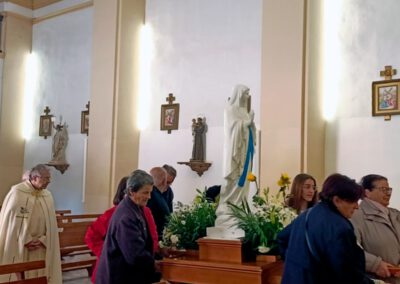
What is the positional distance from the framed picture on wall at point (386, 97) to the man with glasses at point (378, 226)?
328cm

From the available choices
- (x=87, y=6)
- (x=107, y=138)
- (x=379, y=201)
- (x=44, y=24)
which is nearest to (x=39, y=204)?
(x=379, y=201)

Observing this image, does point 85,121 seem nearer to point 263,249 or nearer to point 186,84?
point 186,84

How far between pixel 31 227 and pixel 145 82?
17.2ft

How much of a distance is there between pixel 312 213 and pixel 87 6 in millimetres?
9386

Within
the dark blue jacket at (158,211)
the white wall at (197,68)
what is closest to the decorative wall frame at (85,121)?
the white wall at (197,68)

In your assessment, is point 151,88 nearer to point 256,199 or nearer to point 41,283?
point 256,199

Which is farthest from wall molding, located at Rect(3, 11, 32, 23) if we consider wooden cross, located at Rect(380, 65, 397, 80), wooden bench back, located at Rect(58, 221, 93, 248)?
wooden cross, located at Rect(380, 65, 397, 80)

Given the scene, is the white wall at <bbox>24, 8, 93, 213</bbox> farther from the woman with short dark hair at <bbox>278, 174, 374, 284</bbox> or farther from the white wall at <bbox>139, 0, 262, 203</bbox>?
the woman with short dark hair at <bbox>278, 174, 374, 284</bbox>

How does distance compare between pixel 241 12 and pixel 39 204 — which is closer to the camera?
pixel 39 204

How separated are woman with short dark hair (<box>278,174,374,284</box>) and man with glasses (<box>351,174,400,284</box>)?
3.35 ft

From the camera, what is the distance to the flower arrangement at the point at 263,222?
423 centimetres

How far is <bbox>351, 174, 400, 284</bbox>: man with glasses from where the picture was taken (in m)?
3.76

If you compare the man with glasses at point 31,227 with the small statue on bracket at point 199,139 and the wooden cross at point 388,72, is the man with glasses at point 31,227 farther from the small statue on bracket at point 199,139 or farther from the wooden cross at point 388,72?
the wooden cross at point 388,72

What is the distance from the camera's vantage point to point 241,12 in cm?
876
